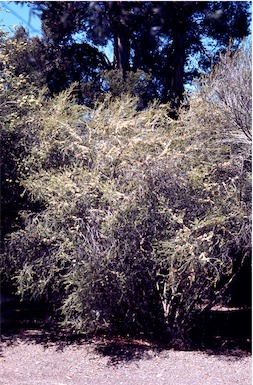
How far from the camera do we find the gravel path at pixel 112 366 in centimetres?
582

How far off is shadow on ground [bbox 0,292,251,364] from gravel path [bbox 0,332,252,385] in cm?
3

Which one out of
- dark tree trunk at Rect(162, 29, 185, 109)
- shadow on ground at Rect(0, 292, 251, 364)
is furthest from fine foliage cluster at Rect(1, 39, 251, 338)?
dark tree trunk at Rect(162, 29, 185, 109)

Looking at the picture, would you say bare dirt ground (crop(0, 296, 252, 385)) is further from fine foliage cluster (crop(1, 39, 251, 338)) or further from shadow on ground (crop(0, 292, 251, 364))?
fine foliage cluster (crop(1, 39, 251, 338))

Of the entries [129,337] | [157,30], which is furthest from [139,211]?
[157,30]

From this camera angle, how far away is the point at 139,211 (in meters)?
6.31

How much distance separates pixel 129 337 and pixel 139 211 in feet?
8.00

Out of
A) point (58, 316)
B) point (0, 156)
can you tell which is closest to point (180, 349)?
point (58, 316)

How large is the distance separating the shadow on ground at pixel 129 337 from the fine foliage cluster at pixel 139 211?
0.33 m

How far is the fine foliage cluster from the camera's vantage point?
6.30 m

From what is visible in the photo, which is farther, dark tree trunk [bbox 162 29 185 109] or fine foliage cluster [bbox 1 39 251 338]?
dark tree trunk [bbox 162 29 185 109]

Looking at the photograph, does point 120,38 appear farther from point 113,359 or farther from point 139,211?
point 113,359

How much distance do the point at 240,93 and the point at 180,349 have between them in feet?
12.4

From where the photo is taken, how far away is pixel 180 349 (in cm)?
709

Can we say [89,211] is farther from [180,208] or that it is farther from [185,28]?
[185,28]
